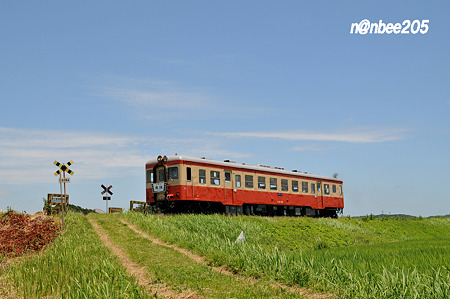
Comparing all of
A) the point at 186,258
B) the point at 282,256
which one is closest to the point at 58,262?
the point at 186,258

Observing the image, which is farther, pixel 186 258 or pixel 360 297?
pixel 186 258

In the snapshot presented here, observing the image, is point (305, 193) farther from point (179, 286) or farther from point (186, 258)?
point (179, 286)

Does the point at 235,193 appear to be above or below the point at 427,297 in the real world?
above

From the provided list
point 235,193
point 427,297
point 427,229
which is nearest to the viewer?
point 427,297

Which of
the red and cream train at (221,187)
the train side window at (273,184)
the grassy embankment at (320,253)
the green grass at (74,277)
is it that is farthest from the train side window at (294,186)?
the green grass at (74,277)

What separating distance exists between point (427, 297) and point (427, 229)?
111 feet

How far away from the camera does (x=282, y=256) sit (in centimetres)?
1196

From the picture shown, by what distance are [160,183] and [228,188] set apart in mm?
4057

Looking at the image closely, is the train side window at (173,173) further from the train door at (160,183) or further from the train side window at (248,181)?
the train side window at (248,181)

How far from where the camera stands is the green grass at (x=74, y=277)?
9562 mm

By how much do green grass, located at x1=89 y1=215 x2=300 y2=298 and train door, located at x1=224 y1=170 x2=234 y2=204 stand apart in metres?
9.35

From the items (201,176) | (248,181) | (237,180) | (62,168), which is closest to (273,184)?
(248,181)

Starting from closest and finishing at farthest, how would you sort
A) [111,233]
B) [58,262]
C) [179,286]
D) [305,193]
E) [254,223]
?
1. [179,286]
2. [58,262]
3. [111,233]
4. [254,223]
5. [305,193]

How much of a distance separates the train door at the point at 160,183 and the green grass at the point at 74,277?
10.4 m
